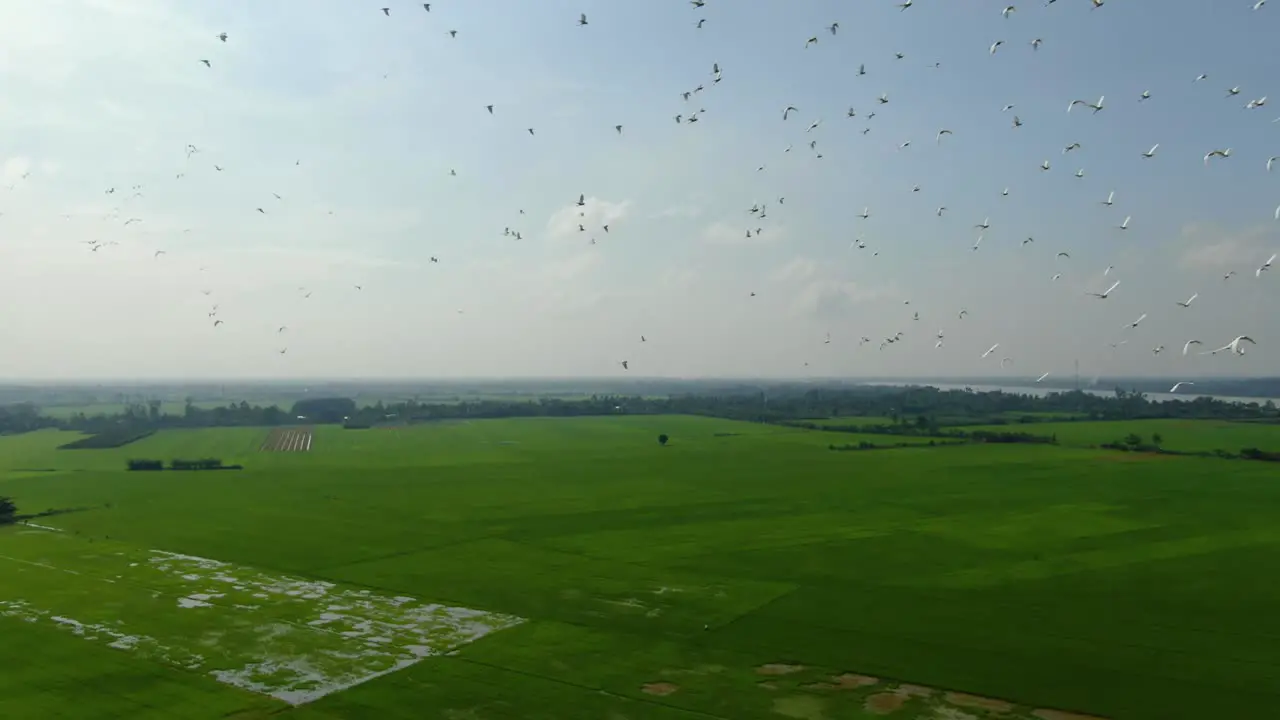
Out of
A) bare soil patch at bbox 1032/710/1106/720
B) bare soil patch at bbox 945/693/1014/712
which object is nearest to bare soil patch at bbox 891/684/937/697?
bare soil patch at bbox 945/693/1014/712

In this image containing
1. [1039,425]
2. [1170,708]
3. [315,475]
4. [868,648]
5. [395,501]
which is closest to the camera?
[1170,708]

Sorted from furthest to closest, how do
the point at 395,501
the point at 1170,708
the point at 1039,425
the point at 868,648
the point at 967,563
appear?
1. the point at 1039,425
2. the point at 395,501
3. the point at 967,563
4. the point at 868,648
5. the point at 1170,708

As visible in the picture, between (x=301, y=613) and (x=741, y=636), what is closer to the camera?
(x=741, y=636)

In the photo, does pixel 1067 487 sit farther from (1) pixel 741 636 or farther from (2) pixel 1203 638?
(1) pixel 741 636

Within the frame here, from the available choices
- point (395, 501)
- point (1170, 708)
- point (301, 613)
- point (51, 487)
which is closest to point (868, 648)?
point (1170, 708)

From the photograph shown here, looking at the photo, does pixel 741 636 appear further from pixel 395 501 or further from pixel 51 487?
pixel 51 487

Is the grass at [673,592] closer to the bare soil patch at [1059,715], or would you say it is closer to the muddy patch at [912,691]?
the muddy patch at [912,691]

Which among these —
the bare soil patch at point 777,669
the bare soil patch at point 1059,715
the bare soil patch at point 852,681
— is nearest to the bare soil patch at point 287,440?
the bare soil patch at point 777,669
